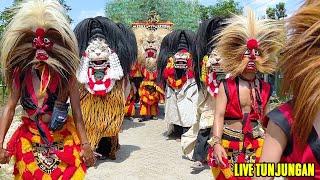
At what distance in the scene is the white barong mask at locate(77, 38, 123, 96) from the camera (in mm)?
6273

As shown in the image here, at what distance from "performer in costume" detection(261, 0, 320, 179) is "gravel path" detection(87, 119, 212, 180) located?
13.6 ft

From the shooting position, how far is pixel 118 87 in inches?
254

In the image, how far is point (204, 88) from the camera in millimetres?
6414

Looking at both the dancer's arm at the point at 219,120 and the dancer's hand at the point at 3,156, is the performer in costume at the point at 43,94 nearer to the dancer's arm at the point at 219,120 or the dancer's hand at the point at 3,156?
the dancer's hand at the point at 3,156

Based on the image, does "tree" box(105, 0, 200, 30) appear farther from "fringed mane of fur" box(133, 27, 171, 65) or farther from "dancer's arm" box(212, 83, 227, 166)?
"dancer's arm" box(212, 83, 227, 166)

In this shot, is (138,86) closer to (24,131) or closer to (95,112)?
(95,112)

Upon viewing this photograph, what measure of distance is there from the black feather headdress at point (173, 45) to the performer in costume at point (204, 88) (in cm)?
173

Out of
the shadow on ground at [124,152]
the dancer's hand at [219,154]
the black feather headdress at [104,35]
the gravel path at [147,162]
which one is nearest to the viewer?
the dancer's hand at [219,154]

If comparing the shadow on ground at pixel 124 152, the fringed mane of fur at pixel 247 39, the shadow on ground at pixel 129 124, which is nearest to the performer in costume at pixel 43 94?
the fringed mane of fur at pixel 247 39

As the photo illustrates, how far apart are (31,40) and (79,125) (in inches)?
26.9

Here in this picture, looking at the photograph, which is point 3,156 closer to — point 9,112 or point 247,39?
point 9,112

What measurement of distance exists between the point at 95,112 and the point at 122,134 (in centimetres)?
264

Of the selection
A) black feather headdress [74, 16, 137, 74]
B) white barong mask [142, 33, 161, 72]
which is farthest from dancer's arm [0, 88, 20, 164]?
white barong mask [142, 33, 161, 72]

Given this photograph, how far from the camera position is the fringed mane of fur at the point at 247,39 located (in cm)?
374
